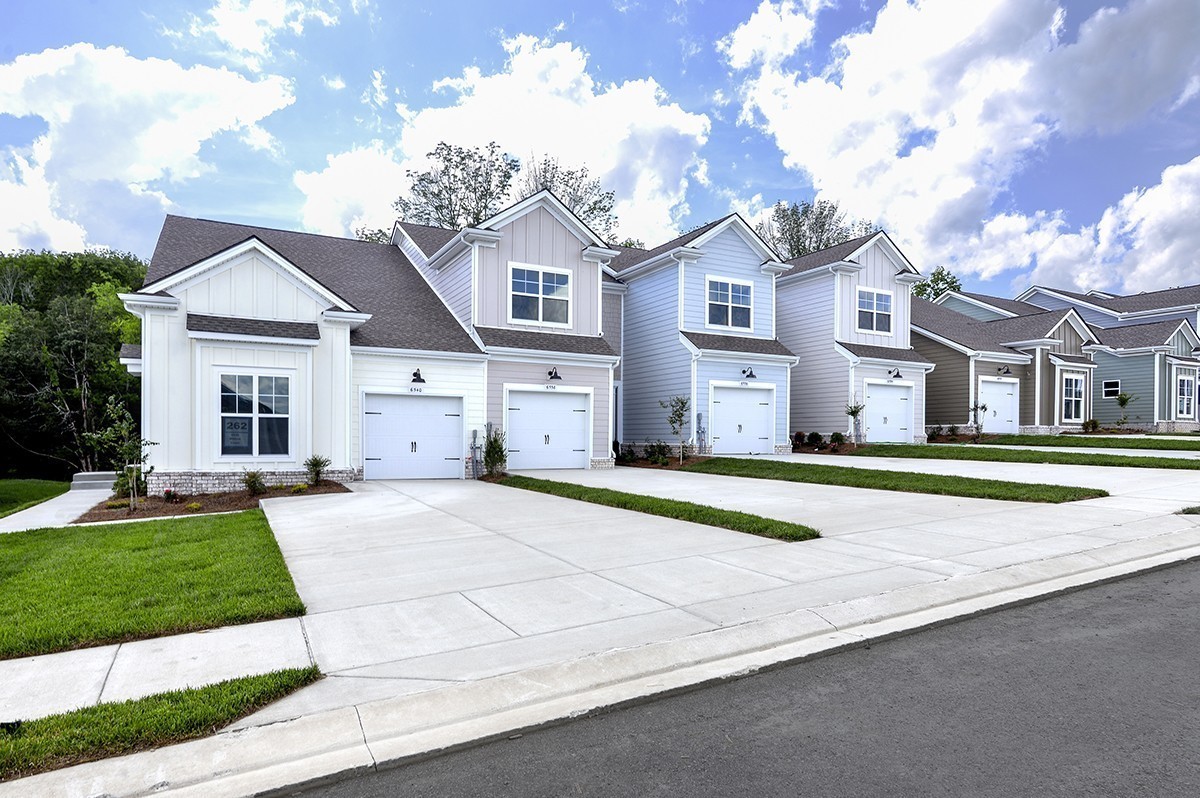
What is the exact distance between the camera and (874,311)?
23875 mm

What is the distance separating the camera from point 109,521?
10.4 metres

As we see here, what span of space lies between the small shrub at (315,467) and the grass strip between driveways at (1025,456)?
596 inches

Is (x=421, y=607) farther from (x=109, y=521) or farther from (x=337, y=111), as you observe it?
(x=337, y=111)

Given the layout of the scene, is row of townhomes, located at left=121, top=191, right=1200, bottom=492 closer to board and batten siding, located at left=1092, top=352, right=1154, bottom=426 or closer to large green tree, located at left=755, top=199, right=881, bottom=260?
board and batten siding, located at left=1092, top=352, right=1154, bottom=426

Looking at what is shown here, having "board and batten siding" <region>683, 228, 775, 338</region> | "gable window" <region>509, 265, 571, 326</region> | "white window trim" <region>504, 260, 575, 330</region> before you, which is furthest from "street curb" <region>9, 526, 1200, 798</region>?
"board and batten siding" <region>683, 228, 775, 338</region>

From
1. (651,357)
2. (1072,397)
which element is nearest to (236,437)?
(651,357)

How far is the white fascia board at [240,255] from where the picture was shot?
13109 millimetres

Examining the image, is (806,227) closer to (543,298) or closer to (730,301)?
(730,301)

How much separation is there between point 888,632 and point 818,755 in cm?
186

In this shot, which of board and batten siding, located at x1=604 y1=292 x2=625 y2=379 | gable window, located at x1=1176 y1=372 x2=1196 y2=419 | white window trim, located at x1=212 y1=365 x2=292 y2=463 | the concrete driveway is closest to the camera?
the concrete driveway

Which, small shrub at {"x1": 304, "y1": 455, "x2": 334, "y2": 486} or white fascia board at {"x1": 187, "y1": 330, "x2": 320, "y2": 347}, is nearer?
white fascia board at {"x1": 187, "y1": 330, "x2": 320, "y2": 347}

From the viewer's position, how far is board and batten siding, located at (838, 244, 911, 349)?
23188 millimetres

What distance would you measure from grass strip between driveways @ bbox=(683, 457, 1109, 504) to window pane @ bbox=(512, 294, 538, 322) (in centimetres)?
603

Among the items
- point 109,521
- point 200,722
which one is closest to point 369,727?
point 200,722
